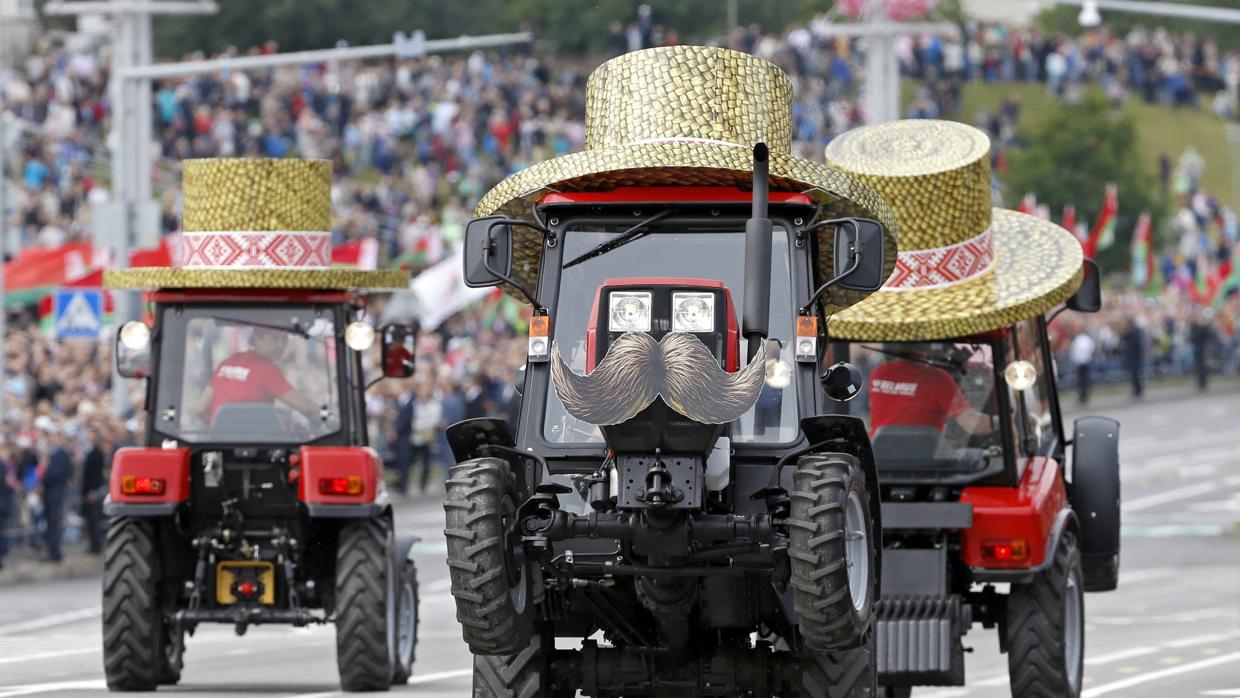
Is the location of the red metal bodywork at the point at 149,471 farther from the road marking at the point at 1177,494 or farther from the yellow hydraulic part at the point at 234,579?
the road marking at the point at 1177,494

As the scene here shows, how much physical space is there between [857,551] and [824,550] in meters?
0.50

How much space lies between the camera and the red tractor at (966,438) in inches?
574

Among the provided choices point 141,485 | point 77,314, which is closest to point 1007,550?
point 141,485

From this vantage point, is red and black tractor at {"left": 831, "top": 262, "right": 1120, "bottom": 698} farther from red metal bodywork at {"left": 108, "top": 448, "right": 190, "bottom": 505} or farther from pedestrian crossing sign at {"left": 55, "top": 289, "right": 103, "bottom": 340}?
pedestrian crossing sign at {"left": 55, "top": 289, "right": 103, "bottom": 340}

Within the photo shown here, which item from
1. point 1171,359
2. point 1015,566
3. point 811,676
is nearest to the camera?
point 811,676

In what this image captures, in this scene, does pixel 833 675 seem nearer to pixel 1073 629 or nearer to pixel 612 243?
pixel 612 243

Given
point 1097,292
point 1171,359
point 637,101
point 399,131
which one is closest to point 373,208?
point 399,131

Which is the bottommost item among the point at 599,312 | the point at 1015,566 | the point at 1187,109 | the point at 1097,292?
the point at 1187,109

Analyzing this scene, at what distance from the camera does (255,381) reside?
A: 57.3ft

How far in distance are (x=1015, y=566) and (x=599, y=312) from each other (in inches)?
182

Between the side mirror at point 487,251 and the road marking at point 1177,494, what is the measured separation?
2770cm

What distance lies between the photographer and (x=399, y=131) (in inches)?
2190

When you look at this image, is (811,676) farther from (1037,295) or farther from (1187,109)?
(1187,109)

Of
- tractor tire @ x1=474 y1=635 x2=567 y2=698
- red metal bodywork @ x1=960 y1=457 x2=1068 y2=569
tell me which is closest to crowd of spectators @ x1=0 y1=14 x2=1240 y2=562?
red metal bodywork @ x1=960 y1=457 x2=1068 y2=569
